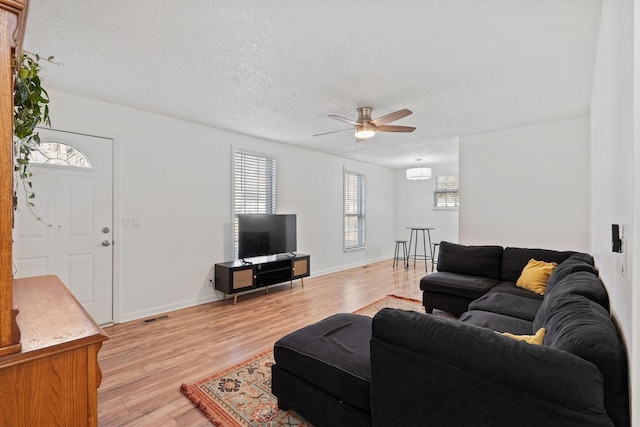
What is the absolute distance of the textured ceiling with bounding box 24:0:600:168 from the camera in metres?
1.90

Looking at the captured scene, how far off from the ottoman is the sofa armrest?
0.16 meters

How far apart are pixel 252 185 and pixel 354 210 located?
3.01 m

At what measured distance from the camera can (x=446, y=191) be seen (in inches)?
306

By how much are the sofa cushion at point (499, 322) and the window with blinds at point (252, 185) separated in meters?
3.41

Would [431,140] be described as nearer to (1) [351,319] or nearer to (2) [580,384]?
(1) [351,319]

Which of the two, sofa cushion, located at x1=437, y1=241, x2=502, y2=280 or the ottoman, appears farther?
sofa cushion, located at x1=437, y1=241, x2=502, y2=280

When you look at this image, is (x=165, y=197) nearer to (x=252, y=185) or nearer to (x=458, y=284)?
(x=252, y=185)

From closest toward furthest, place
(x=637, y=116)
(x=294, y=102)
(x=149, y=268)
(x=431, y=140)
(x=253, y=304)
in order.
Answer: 1. (x=637, y=116)
2. (x=294, y=102)
3. (x=149, y=268)
4. (x=253, y=304)
5. (x=431, y=140)

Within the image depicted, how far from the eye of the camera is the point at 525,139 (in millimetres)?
4445

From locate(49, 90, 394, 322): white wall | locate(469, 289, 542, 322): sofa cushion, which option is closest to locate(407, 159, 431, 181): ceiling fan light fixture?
locate(49, 90, 394, 322): white wall

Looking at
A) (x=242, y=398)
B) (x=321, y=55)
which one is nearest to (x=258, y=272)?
(x=242, y=398)

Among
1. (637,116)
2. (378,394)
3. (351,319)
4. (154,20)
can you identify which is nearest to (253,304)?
(351,319)

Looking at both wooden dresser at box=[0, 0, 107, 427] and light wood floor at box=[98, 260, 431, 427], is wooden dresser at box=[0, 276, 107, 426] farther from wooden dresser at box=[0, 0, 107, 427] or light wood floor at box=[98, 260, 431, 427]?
light wood floor at box=[98, 260, 431, 427]

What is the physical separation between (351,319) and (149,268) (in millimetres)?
2823
